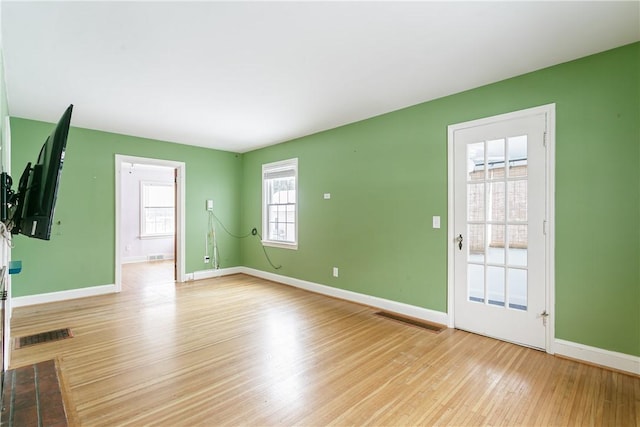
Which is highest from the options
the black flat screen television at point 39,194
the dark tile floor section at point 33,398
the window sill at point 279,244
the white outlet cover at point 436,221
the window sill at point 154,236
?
the black flat screen television at point 39,194

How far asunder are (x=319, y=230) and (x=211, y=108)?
2.35 meters

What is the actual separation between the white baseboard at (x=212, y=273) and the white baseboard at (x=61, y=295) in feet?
4.18

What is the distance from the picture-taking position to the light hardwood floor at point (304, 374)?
6.32 ft

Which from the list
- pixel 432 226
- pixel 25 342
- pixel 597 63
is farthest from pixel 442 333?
pixel 25 342

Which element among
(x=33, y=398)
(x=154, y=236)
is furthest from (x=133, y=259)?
(x=33, y=398)

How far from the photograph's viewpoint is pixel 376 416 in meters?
1.90

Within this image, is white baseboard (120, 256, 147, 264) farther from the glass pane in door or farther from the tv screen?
the glass pane in door

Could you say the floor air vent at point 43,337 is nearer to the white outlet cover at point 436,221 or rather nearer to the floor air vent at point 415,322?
the floor air vent at point 415,322

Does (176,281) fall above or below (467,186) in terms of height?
below

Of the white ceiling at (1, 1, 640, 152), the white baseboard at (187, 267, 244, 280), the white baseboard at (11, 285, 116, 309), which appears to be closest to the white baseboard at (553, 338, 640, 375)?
the white ceiling at (1, 1, 640, 152)

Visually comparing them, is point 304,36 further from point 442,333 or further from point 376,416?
point 442,333

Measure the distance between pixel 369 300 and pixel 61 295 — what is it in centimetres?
438

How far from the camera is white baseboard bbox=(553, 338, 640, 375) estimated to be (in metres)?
2.35

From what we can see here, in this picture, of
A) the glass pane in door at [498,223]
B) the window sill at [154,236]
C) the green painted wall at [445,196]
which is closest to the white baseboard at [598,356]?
the green painted wall at [445,196]
